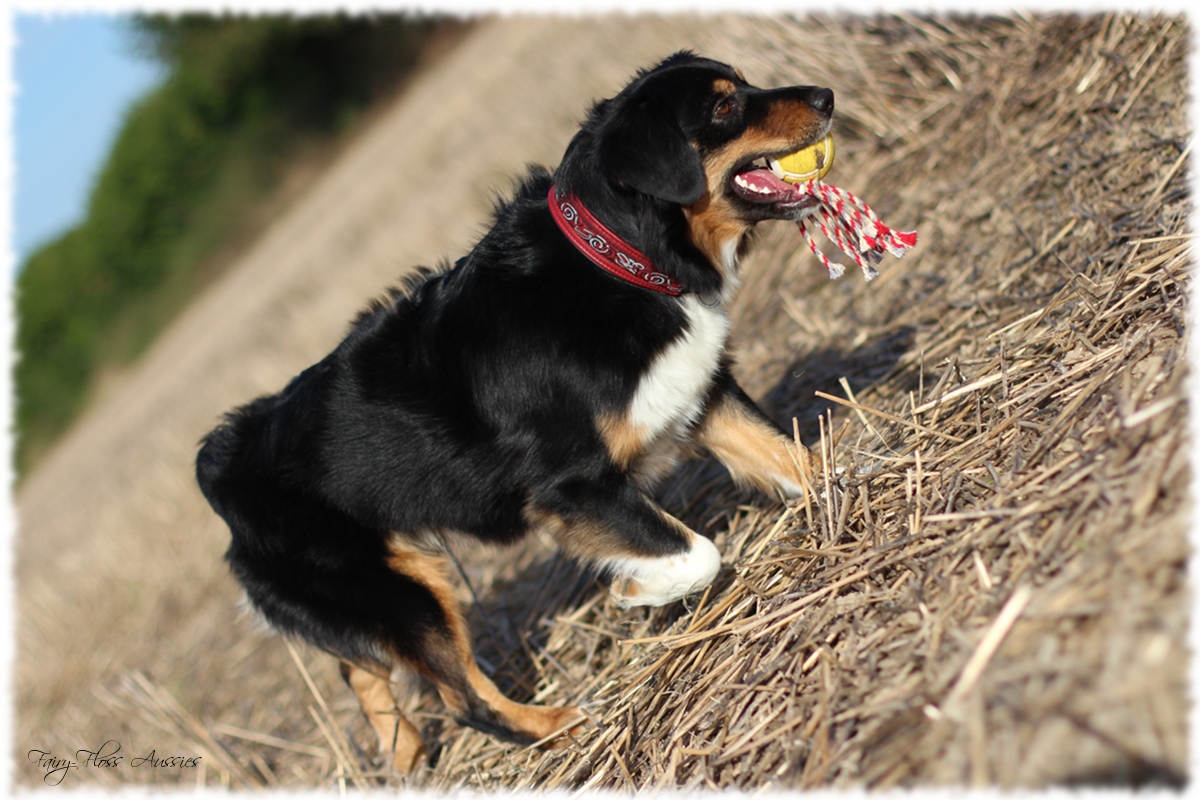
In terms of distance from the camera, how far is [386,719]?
158 inches

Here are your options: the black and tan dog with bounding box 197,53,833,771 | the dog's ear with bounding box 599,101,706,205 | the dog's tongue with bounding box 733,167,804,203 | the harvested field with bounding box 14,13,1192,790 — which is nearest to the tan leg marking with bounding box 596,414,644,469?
the black and tan dog with bounding box 197,53,833,771

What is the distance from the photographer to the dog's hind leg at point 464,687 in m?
3.38

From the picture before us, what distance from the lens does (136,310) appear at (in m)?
27.2

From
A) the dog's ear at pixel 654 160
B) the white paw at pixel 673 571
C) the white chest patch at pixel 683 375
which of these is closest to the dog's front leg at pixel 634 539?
the white paw at pixel 673 571

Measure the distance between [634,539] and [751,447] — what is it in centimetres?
66

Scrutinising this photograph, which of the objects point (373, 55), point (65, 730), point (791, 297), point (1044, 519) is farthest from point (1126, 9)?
point (373, 55)

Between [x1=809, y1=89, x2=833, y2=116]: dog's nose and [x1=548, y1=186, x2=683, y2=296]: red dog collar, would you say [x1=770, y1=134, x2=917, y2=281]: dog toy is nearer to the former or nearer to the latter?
[x1=809, y1=89, x2=833, y2=116]: dog's nose

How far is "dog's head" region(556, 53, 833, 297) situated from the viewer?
117 inches

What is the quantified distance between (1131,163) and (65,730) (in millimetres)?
7399

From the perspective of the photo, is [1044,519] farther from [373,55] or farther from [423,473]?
A: [373,55]

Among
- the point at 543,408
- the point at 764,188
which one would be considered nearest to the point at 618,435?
the point at 543,408

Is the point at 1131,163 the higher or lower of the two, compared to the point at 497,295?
lower

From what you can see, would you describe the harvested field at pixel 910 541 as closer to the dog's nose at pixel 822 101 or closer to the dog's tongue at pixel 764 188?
the dog's tongue at pixel 764 188

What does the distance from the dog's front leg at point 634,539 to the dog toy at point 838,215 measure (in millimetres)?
1200
